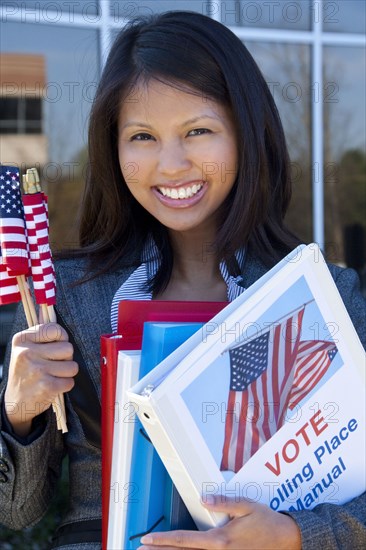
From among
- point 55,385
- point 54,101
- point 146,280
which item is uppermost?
point 54,101

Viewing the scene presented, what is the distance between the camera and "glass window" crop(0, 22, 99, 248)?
4297mm

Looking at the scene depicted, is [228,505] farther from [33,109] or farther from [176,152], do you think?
[33,109]

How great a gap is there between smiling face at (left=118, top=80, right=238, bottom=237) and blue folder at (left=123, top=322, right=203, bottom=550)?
328 mm

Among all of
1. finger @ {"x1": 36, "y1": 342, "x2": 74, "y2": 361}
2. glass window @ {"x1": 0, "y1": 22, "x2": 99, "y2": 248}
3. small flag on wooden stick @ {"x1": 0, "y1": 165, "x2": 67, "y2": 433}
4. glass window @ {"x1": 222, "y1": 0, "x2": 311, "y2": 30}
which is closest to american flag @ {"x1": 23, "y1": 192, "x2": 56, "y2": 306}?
small flag on wooden stick @ {"x1": 0, "y1": 165, "x2": 67, "y2": 433}

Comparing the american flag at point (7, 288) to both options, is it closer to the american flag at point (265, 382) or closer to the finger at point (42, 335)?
the finger at point (42, 335)

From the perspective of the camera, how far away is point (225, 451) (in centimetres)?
132

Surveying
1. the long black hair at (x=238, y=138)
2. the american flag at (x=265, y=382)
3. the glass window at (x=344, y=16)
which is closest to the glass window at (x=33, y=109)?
the glass window at (x=344, y=16)

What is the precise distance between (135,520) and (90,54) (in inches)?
132

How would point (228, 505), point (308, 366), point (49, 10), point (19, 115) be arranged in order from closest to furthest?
1. point (228, 505)
2. point (308, 366)
3. point (49, 10)
4. point (19, 115)

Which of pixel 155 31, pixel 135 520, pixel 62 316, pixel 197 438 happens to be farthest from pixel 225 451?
pixel 155 31

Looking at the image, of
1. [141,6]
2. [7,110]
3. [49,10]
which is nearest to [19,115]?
[7,110]

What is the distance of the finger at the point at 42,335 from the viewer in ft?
4.78

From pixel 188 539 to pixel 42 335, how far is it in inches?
16.2

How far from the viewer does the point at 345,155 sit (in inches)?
204
